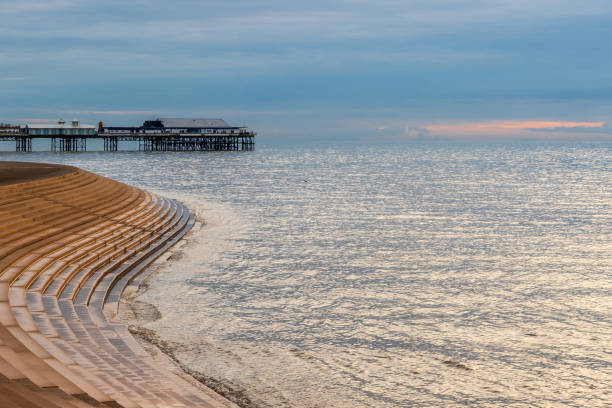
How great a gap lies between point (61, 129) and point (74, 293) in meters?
131

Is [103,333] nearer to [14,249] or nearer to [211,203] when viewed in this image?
[14,249]

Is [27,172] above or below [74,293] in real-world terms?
above

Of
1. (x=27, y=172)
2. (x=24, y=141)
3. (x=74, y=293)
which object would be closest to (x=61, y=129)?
(x=24, y=141)

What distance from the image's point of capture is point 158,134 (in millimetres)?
146250

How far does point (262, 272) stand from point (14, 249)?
791 centimetres

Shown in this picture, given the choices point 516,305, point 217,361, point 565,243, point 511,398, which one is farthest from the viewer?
point 565,243

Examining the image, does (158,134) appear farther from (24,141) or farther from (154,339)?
(154,339)

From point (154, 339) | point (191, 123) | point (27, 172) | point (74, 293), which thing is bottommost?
point (154, 339)

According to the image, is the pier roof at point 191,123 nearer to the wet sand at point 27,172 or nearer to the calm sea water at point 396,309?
the wet sand at point 27,172

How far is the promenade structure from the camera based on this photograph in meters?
138

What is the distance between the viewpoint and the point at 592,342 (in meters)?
15.3

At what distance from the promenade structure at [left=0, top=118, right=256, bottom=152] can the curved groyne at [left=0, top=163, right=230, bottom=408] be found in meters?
112

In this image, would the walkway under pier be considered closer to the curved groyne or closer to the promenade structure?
the promenade structure

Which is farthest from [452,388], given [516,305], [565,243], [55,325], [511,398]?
[565,243]
